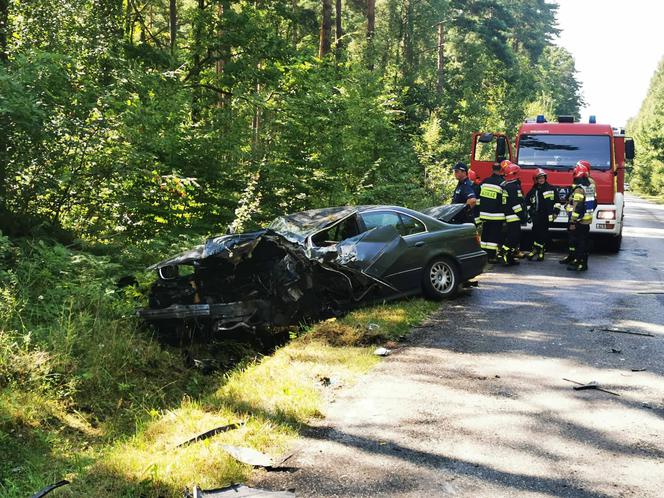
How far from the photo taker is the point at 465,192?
11930 millimetres

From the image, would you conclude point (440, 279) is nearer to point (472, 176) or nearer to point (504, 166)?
point (504, 166)

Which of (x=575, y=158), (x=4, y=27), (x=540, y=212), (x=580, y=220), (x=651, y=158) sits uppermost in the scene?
(x=651, y=158)

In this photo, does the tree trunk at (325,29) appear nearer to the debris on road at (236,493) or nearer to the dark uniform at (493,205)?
the dark uniform at (493,205)

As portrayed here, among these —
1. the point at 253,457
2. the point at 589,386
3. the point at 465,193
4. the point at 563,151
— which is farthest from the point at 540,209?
the point at 253,457

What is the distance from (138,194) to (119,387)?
4.85 metres

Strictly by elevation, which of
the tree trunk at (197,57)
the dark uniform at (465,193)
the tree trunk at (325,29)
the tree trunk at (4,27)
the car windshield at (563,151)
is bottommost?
the dark uniform at (465,193)

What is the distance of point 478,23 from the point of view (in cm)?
3941

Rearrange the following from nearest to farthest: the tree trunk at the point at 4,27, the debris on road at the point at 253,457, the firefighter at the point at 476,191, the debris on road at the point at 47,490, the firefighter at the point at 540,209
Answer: the debris on road at the point at 47,490 < the debris on road at the point at 253,457 < the tree trunk at the point at 4,27 < the firefighter at the point at 540,209 < the firefighter at the point at 476,191

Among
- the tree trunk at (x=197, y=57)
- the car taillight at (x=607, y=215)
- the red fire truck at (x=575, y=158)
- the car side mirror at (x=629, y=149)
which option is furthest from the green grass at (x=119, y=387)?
the tree trunk at (x=197, y=57)

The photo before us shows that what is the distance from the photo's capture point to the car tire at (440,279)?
352 inches

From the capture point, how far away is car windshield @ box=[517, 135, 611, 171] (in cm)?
1326

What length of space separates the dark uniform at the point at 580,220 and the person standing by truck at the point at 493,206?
53.3 inches

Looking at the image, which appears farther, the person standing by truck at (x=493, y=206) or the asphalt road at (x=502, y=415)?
the person standing by truck at (x=493, y=206)

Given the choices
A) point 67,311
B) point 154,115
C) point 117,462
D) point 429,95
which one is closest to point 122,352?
point 67,311
